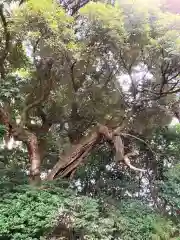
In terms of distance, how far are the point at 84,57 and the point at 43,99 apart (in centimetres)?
131

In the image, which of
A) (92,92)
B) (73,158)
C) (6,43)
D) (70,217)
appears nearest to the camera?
(70,217)

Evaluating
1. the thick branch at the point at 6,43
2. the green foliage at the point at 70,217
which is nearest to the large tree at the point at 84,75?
the thick branch at the point at 6,43

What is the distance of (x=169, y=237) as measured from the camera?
532cm

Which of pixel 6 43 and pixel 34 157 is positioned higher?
pixel 6 43

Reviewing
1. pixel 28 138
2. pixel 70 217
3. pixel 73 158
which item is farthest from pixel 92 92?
pixel 70 217

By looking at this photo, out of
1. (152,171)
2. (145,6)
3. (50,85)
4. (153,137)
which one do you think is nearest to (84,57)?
(50,85)

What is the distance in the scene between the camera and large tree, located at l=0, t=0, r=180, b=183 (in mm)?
5328

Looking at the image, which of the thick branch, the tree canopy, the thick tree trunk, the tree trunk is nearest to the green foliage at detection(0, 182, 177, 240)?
the tree canopy

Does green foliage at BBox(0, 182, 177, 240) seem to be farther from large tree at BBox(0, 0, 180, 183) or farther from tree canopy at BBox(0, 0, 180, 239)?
large tree at BBox(0, 0, 180, 183)

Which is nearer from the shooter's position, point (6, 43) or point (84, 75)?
point (6, 43)

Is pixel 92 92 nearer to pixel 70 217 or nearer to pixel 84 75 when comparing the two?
pixel 84 75

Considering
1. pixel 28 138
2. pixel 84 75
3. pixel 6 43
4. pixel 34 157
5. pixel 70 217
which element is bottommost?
pixel 70 217

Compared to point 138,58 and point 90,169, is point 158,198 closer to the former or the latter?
point 90,169

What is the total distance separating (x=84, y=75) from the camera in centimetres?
659
